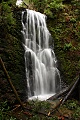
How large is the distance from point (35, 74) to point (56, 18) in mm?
5386

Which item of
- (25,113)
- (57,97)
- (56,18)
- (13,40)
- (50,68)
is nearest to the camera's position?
(25,113)

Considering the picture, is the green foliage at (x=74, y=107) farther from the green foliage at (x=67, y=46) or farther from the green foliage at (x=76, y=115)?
the green foliage at (x=67, y=46)

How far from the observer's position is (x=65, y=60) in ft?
43.3

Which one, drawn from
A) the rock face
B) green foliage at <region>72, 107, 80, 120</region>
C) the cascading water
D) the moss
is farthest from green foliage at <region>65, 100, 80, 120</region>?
the moss

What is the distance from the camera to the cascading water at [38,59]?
1144 cm

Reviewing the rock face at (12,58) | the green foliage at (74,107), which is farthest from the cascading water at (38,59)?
the green foliage at (74,107)

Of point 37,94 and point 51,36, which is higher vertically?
point 51,36

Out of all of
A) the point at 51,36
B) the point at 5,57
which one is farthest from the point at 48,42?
the point at 5,57

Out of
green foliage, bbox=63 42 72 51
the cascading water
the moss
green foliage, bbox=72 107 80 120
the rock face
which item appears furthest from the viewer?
green foliage, bbox=63 42 72 51

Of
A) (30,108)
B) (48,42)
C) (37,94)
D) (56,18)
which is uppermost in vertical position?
(56,18)

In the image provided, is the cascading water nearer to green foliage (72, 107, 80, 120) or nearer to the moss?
the moss

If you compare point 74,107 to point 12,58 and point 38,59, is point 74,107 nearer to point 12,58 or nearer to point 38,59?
point 12,58

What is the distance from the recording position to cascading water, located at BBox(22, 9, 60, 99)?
11438 mm

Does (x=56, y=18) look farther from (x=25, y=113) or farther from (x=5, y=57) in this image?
(x=25, y=113)
